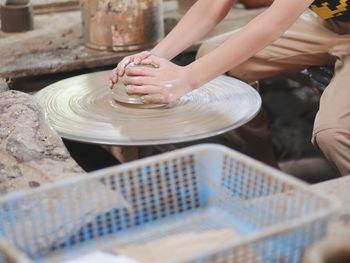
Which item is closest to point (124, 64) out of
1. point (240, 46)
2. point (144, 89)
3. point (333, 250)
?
point (144, 89)

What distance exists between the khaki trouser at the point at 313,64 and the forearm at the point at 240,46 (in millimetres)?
318

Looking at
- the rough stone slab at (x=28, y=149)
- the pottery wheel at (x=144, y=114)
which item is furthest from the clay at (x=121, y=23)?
the rough stone slab at (x=28, y=149)

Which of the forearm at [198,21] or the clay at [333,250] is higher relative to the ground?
the clay at [333,250]

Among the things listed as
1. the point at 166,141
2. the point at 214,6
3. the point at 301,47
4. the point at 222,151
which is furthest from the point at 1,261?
the point at 301,47

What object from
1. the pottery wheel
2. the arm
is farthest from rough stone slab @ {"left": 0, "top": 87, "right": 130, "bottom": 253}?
the arm

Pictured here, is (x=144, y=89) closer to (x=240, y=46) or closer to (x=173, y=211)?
(x=240, y=46)

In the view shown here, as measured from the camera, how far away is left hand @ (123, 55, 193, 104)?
1.86 m

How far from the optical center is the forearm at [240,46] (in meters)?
1.86

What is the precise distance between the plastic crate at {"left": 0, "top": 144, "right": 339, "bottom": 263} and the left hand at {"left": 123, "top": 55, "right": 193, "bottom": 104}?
1.97 ft

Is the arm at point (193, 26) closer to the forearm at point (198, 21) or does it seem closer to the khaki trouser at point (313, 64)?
the forearm at point (198, 21)

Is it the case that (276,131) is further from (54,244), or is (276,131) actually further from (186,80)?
(54,244)

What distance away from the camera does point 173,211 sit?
4.16ft

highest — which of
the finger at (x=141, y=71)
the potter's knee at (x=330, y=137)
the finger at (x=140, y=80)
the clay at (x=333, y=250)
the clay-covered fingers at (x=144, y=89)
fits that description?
the clay at (x=333, y=250)

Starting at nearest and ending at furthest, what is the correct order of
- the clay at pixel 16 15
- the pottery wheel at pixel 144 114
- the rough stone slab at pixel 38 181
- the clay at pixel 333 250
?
the clay at pixel 333 250 → the rough stone slab at pixel 38 181 → the pottery wheel at pixel 144 114 → the clay at pixel 16 15
